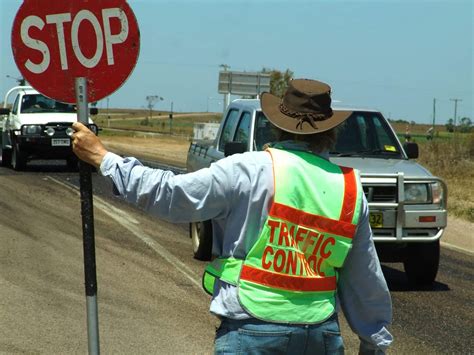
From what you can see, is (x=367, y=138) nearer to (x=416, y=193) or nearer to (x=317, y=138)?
(x=416, y=193)

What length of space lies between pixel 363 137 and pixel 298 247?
788cm

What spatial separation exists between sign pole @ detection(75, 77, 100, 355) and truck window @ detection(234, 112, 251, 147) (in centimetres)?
653

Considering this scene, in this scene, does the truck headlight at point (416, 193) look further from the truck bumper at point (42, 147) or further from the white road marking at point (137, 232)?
the truck bumper at point (42, 147)

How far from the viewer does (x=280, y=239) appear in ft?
10.2

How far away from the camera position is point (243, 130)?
10961mm

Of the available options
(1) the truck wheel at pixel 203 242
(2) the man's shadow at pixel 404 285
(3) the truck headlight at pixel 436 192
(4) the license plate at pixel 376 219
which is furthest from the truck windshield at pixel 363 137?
(2) the man's shadow at pixel 404 285

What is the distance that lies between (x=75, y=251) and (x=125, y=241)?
134cm

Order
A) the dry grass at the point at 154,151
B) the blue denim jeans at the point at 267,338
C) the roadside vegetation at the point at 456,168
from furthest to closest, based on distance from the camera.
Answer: the dry grass at the point at 154,151 < the roadside vegetation at the point at 456,168 < the blue denim jeans at the point at 267,338

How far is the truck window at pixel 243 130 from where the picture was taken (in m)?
10.8

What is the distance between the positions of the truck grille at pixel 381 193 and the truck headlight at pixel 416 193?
18 centimetres

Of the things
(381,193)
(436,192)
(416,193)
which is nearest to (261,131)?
(381,193)

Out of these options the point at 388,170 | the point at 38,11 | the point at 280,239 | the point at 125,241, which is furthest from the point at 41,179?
the point at 280,239

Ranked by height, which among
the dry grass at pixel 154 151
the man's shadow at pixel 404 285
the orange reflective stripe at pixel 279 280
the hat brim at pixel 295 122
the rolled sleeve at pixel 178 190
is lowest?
the dry grass at pixel 154 151

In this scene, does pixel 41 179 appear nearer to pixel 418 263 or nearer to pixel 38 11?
pixel 418 263
